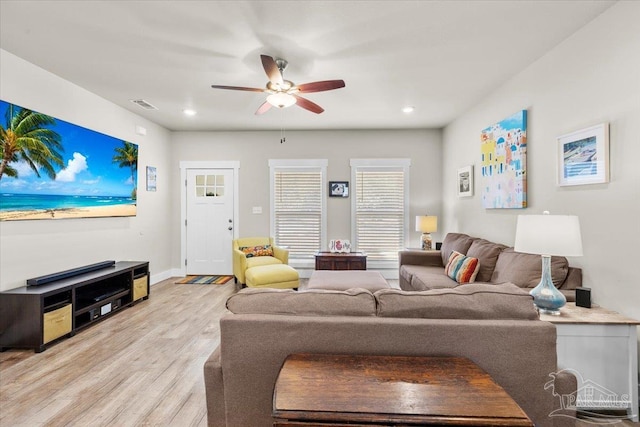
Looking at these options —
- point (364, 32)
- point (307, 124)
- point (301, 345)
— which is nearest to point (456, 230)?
point (307, 124)

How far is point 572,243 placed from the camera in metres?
1.87

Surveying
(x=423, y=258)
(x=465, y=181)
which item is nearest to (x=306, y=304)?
(x=423, y=258)

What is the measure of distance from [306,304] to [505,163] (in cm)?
312

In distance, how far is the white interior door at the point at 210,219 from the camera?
5.83 metres

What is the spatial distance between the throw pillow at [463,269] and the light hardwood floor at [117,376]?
4.84 feet

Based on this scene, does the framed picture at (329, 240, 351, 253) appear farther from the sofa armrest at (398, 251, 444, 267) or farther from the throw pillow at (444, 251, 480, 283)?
the throw pillow at (444, 251, 480, 283)

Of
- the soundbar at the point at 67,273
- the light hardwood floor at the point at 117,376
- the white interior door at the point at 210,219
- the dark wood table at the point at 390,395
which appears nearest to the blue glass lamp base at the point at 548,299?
the dark wood table at the point at 390,395

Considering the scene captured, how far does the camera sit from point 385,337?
4.53 feet

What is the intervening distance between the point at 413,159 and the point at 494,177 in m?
2.02

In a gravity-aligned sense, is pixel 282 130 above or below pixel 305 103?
above

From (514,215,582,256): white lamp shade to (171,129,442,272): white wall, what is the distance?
12.2 ft

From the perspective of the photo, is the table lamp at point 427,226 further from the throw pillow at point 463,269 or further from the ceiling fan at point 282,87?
the ceiling fan at point 282,87

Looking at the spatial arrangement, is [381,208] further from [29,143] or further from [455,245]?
[29,143]

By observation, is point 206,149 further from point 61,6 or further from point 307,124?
point 61,6
